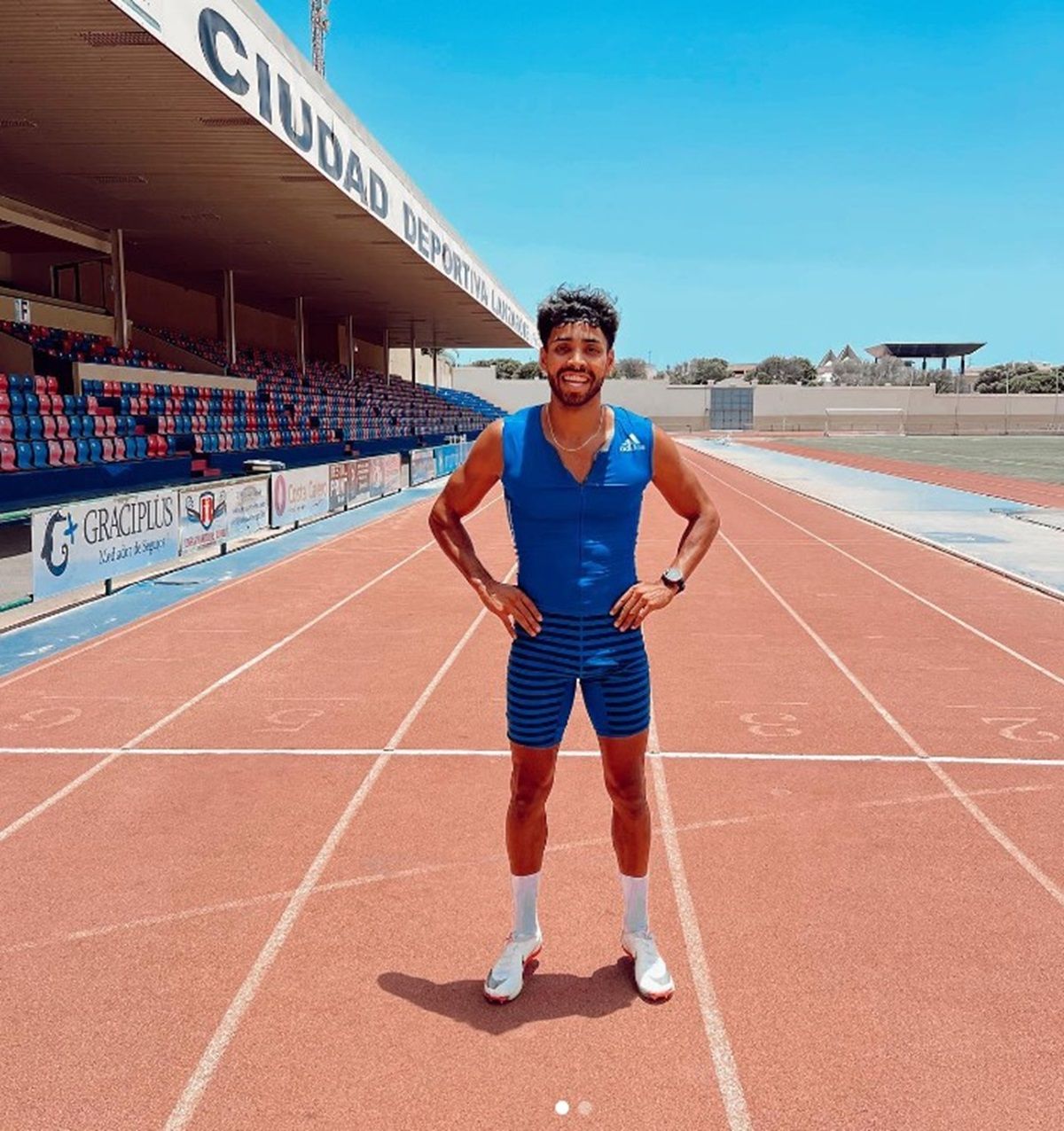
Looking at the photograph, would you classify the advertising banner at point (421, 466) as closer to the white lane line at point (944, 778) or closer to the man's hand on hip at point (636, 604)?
the white lane line at point (944, 778)

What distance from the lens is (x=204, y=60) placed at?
12586 mm

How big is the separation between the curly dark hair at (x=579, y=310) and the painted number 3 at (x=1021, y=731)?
457cm

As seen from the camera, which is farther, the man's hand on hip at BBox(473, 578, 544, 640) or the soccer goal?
the soccer goal

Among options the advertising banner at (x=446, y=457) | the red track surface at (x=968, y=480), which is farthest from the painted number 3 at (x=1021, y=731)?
the advertising banner at (x=446, y=457)

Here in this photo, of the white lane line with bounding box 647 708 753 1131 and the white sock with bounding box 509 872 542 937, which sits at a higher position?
the white sock with bounding box 509 872 542 937

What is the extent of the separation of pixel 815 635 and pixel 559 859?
5416mm

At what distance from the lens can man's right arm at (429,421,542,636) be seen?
3.19 metres

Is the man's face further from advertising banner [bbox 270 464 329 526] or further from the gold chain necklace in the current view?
advertising banner [bbox 270 464 329 526]

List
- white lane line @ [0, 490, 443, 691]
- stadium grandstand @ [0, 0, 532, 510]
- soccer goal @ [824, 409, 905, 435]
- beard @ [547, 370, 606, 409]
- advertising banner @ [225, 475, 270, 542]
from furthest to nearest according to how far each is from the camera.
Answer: soccer goal @ [824, 409, 905, 435] → advertising banner @ [225, 475, 270, 542] → stadium grandstand @ [0, 0, 532, 510] → white lane line @ [0, 490, 443, 691] → beard @ [547, 370, 606, 409]

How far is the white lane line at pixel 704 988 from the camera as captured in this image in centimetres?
284

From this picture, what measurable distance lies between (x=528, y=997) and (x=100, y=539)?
29.2ft

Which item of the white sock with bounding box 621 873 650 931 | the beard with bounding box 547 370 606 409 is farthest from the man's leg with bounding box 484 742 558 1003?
the beard with bounding box 547 370 606 409

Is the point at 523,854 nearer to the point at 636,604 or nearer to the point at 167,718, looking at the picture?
the point at 636,604

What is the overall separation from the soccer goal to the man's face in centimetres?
8909
